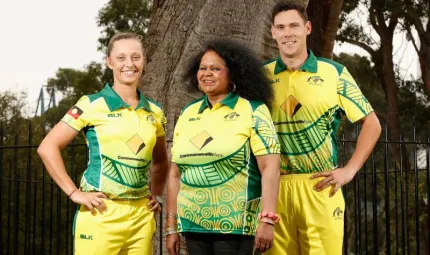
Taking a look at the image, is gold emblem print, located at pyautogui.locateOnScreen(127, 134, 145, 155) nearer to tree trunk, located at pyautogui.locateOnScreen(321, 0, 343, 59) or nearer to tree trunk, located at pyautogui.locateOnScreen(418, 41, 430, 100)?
tree trunk, located at pyautogui.locateOnScreen(321, 0, 343, 59)

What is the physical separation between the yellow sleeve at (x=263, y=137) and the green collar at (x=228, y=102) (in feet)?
0.44

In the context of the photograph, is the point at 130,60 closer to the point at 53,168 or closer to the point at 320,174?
the point at 53,168

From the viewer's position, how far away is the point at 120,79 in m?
4.21

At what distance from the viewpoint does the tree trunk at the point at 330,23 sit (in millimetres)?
10375

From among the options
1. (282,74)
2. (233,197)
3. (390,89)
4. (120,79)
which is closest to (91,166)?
(120,79)

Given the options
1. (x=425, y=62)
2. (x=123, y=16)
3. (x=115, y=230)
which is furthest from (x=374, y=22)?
(x=115, y=230)

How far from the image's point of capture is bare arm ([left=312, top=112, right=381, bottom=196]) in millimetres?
4176

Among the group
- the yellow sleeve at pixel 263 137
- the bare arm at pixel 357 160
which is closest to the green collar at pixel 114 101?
the yellow sleeve at pixel 263 137

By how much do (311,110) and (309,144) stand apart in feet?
0.63

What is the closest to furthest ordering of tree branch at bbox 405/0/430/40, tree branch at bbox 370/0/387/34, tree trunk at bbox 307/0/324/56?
tree trunk at bbox 307/0/324/56 → tree branch at bbox 405/0/430/40 → tree branch at bbox 370/0/387/34

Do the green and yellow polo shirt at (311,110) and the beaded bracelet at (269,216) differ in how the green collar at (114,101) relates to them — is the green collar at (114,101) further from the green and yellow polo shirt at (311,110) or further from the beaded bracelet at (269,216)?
the beaded bracelet at (269,216)

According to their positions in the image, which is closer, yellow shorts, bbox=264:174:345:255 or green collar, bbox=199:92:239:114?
green collar, bbox=199:92:239:114

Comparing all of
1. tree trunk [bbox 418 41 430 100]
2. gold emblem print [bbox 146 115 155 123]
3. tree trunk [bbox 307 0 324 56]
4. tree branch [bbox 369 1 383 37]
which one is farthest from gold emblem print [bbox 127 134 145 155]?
tree branch [bbox 369 1 383 37]

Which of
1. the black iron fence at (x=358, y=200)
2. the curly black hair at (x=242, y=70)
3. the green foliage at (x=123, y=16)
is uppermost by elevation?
the green foliage at (x=123, y=16)
